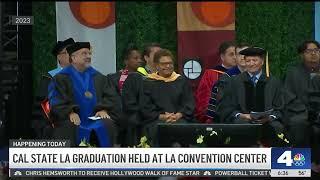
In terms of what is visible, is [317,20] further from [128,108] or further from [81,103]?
[81,103]

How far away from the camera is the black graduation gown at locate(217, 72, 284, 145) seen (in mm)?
8562

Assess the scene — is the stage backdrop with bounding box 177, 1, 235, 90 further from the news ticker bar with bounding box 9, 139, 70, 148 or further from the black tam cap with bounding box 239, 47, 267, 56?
the news ticker bar with bounding box 9, 139, 70, 148

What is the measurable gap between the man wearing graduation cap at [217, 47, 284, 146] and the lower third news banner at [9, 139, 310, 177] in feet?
2.87

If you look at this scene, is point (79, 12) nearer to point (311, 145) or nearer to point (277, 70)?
point (277, 70)

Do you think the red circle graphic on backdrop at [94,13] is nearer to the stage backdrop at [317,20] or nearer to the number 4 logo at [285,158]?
the stage backdrop at [317,20]

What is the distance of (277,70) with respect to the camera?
1173 centimetres

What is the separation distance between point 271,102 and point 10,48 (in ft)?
10.8

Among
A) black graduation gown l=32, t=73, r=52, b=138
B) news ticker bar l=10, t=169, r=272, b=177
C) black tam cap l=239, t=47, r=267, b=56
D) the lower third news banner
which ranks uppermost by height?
black tam cap l=239, t=47, r=267, b=56

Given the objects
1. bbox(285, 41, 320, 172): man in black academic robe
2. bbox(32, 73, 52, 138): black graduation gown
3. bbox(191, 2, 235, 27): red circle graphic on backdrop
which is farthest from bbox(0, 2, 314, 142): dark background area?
bbox(285, 41, 320, 172): man in black academic robe

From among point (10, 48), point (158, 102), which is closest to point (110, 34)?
point (10, 48)

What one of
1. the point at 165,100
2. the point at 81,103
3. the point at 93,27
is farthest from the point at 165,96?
the point at 93,27

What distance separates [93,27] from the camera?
37.1 feet

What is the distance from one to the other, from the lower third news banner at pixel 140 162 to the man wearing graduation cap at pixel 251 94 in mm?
875

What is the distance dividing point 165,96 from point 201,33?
9.06 feet
